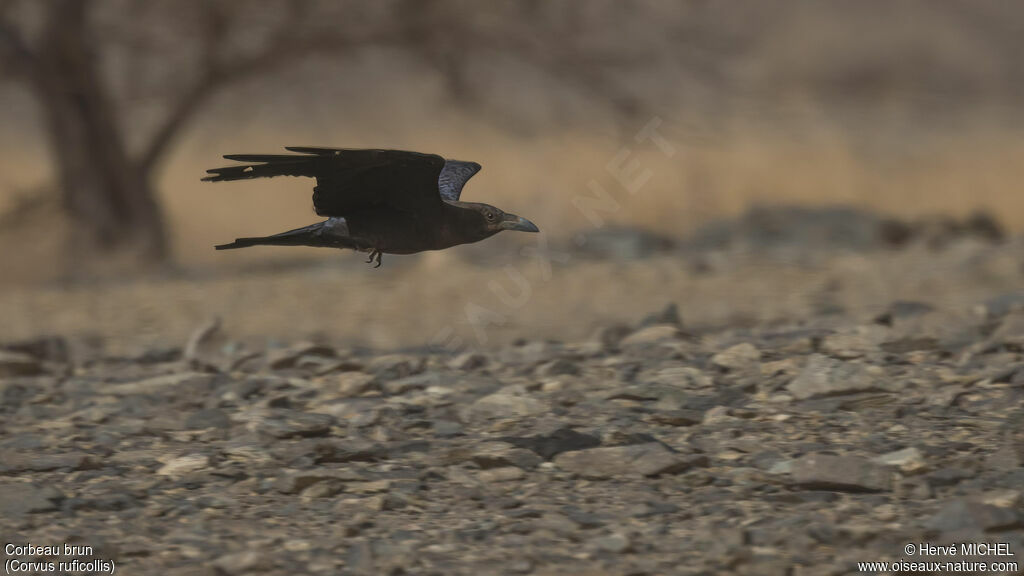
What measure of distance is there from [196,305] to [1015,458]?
5757mm

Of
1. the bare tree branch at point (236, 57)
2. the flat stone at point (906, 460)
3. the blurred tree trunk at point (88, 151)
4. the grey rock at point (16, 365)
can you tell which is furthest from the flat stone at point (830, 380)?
the blurred tree trunk at point (88, 151)

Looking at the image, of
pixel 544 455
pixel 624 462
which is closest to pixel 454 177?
pixel 544 455

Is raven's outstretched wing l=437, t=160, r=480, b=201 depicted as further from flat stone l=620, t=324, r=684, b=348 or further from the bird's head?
flat stone l=620, t=324, r=684, b=348

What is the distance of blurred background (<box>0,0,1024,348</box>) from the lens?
7.92m

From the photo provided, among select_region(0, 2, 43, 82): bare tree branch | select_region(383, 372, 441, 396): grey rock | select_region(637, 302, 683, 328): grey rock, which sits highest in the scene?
select_region(0, 2, 43, 82): bare tree branch

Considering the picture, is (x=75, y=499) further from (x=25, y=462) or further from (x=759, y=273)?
(x=759, y=273)

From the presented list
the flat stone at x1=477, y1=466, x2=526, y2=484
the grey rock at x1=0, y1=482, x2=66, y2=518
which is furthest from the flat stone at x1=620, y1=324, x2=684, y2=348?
the grey rock at x1=0, y1=482, x2=66, y2=518

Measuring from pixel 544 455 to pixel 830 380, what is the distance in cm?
112

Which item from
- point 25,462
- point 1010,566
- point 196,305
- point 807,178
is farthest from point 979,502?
point 807,178

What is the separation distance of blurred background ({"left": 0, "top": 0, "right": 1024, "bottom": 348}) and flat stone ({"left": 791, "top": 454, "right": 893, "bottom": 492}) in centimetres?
293

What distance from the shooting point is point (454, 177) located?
160 inches

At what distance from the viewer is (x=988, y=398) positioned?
14.4 ft

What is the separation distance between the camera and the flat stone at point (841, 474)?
3.64 m

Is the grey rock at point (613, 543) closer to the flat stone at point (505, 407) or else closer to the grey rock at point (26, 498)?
the flat stone at point (505, 407)
